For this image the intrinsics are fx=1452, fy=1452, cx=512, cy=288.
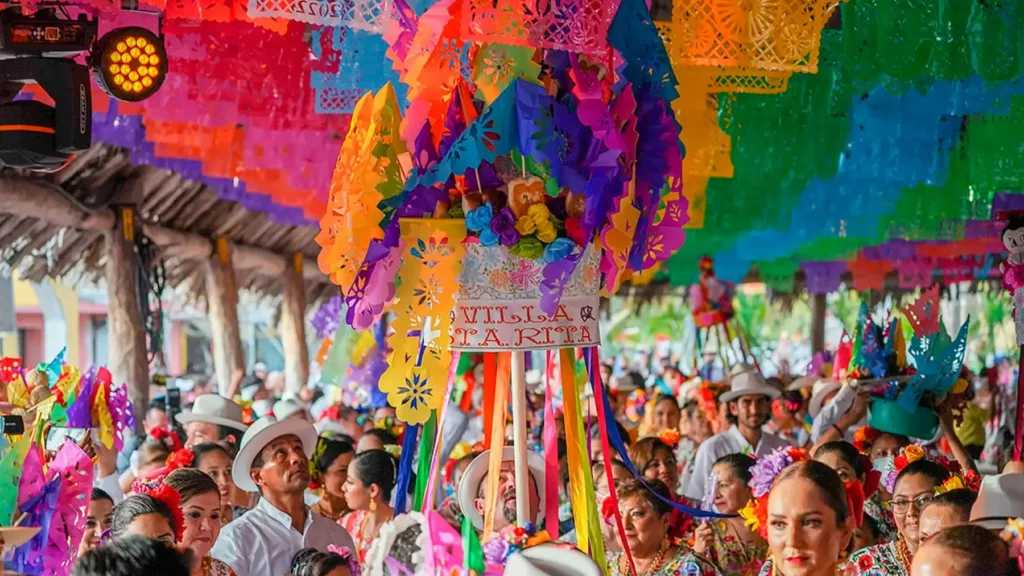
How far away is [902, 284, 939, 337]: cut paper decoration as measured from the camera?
8172 mm

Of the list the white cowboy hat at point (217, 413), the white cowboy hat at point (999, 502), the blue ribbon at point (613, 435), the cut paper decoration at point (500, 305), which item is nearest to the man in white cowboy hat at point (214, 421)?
the white cowboy hat at point (217, 413)

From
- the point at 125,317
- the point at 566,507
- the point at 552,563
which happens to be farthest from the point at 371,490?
the point at 125,317

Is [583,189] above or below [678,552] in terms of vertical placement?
above

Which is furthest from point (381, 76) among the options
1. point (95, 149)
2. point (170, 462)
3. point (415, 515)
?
point (95, 149)

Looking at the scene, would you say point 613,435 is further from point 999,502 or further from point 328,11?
point 328,11

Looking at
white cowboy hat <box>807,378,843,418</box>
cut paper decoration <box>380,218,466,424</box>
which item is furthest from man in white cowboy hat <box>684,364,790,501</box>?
cut paper decoration <box>380,218,466,424</box>

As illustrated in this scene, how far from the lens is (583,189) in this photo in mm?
3865

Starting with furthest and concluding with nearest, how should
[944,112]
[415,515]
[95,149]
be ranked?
1. [95,149]
2. [944,112]
3. [415,515]

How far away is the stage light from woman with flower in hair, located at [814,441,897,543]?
2941mm

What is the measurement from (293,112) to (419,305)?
454cm

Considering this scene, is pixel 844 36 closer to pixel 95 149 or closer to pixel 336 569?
pixel 336 569

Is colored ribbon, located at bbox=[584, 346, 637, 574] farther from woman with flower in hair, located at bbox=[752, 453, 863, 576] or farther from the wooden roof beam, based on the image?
the wooden roof beam

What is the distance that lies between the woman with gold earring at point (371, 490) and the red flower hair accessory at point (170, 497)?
1.93 metres

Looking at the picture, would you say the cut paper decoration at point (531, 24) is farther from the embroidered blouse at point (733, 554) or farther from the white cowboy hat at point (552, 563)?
the embroidered blouse at point (733, 554)
